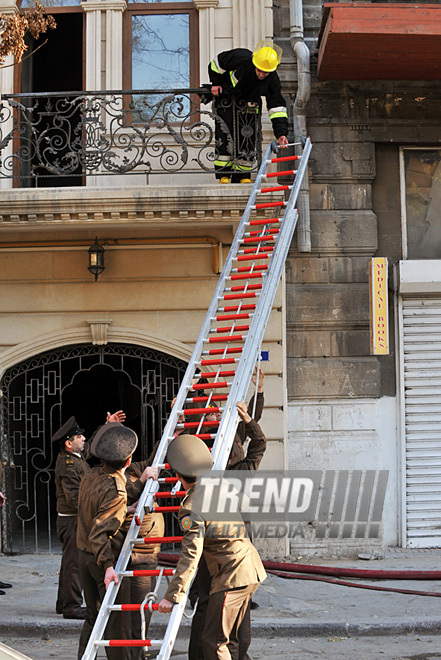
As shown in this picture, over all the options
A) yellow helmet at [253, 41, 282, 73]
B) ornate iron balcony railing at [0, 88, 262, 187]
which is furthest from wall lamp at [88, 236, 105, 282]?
yellow helmet at [253, 41, 282, 73]

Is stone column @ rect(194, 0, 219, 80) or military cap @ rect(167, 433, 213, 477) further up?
stone column @ rect(194, 0, 219, 80)

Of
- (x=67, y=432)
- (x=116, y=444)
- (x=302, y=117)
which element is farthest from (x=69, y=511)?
(x=302, y=117)

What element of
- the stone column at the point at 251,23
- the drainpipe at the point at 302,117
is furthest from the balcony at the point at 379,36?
the stone column at the point at 251,23

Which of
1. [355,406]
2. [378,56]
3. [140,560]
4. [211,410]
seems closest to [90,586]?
[140,560]

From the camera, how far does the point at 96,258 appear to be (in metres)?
10.8

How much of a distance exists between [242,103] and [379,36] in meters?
1.80

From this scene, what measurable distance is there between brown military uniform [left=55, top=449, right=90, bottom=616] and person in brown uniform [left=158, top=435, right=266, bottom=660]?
9.94ft

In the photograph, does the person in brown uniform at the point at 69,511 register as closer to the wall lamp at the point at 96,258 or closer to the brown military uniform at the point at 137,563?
the brown military uniform at the point at 137,563

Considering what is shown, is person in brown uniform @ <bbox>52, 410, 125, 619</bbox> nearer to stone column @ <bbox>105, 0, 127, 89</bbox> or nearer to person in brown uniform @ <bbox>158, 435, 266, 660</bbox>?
person in brown uniform @ <bbox>158, 435, 266, 660</bbox>

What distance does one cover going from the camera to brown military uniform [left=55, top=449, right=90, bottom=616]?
26.5 ft

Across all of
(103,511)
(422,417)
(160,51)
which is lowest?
(103,511)

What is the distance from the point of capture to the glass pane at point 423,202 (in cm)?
1154

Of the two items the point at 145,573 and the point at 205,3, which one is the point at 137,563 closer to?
the point at 145,573

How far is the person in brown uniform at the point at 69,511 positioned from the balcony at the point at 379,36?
534 cm
